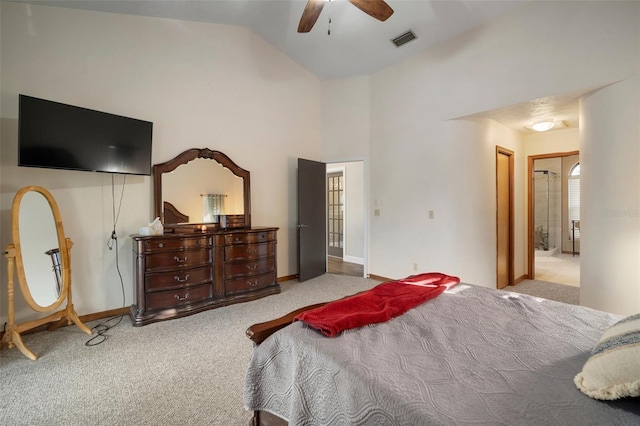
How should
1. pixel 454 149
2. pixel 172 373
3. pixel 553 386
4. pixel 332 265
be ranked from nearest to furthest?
pixel 553 386 → pixel 172 373 → pixel 454 149 → pixel 332 265

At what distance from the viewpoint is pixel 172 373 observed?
2.04m

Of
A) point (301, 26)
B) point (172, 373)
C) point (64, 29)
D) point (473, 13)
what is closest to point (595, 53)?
point (473, 13)

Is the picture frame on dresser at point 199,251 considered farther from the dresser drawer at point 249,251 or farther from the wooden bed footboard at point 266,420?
the wooden bed footboard at point 266,420

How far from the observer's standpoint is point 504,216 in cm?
426

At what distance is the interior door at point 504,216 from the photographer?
4.10 meters

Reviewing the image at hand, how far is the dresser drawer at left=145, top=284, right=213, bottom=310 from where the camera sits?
291 cm

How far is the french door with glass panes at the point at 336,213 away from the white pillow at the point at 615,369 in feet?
19.1

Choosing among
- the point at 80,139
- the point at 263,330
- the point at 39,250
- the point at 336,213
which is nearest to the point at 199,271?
the point at 39,250

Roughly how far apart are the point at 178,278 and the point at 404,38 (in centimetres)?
406

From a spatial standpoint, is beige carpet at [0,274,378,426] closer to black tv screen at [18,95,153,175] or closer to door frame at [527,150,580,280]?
black tv screen at [18,95,153,175]

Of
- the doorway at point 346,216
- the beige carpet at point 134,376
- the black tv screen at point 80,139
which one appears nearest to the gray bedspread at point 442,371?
the beige carpet at point 134,376

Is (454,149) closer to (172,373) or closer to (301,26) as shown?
(301,26)

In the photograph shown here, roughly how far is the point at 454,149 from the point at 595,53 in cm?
149

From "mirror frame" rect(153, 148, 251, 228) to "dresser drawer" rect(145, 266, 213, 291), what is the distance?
2.13 feet
